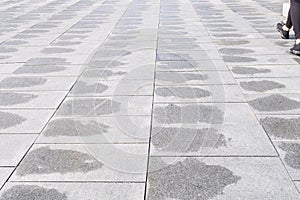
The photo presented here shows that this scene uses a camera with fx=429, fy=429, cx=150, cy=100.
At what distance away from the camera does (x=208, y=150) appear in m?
4.08

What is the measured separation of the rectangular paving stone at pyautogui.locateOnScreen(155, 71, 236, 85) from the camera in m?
6.13

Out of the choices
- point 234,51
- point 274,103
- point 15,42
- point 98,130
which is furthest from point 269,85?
point 15,42

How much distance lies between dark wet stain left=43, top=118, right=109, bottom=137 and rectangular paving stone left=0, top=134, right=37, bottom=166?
22cm

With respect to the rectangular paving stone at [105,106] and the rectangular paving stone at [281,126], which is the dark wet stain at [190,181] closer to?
the rectangular paving stone at [281,126]

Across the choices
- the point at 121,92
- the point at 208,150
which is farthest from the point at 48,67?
the point at 208,150

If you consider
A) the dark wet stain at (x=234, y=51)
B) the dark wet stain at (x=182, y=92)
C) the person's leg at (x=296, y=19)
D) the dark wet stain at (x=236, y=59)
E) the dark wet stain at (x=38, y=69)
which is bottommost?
the dark wet stain at (x=234, y=51)

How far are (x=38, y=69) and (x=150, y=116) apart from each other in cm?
297

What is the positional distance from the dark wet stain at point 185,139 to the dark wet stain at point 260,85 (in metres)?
1.63

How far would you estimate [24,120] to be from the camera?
4953 mm

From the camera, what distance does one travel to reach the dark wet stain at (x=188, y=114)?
15.7 feet

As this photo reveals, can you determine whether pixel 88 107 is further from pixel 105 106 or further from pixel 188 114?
pixel 188 114

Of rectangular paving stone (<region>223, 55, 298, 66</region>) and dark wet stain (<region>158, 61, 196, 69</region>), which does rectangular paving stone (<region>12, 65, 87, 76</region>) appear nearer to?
dark wet stain (<region>158, 61, 196, 69</region>)

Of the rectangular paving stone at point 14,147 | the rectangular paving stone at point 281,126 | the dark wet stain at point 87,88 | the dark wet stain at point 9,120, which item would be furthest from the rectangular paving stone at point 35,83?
the rectangular paving stone at point 281,126

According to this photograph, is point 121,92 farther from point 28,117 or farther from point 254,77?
point 254,77
